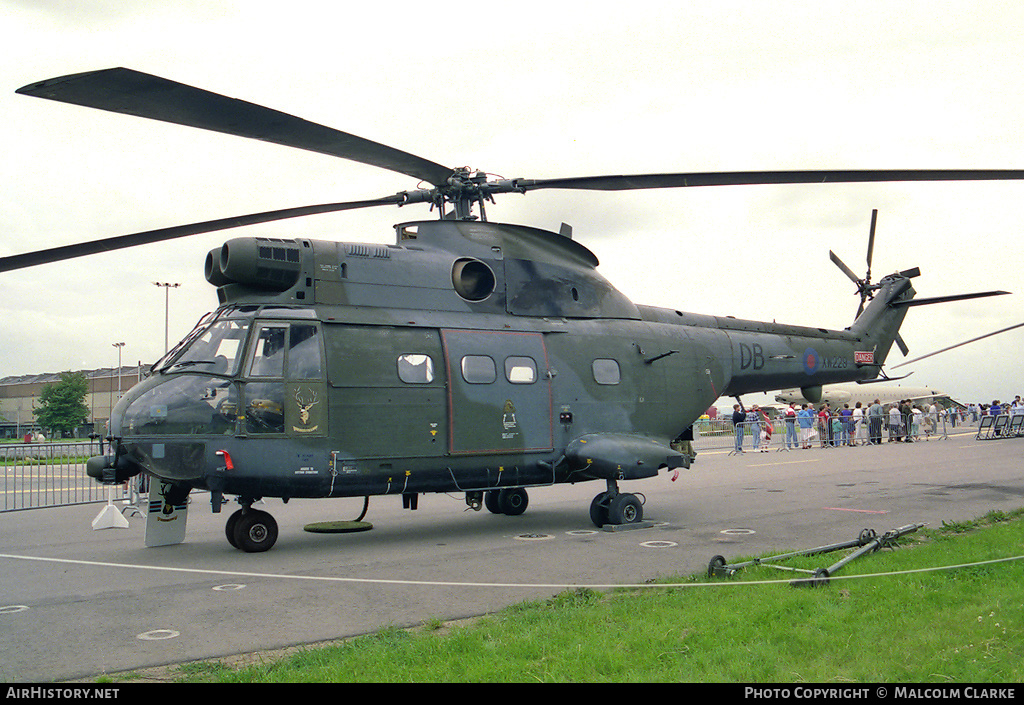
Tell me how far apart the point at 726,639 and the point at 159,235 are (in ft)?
27.6

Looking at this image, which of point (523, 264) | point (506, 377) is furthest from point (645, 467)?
point (523, 264)

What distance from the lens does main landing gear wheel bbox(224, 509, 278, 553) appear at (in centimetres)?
1051

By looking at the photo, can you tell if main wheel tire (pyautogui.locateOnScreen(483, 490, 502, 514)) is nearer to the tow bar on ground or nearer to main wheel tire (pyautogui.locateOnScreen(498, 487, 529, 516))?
main wheel tire (pyautogui.locateOnScreen(498, 487, 529, 516))

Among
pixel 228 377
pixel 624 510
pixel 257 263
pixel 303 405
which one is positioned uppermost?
pixel 257 263

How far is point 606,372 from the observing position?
13.1 metres

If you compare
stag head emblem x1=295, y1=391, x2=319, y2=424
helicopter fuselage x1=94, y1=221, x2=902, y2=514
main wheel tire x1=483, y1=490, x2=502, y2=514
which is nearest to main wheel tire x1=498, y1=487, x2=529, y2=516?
main wheel tire x1=483, y1=490, x2=502, y2=514

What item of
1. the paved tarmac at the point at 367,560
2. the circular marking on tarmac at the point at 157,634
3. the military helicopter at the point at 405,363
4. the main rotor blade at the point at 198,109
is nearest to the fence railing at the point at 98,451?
the paved tarmac at the point at 367,560

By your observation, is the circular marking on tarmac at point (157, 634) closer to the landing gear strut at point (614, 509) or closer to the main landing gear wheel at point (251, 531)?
the main landing gear wheel at point (251, 531)

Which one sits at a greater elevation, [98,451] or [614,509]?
[98,451]

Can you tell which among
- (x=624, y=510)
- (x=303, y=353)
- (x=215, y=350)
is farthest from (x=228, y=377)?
(x=624, y=510)

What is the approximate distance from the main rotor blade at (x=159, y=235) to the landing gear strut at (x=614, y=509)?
574 centimetres

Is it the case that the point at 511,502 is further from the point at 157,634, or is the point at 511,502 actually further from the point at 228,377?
the point at 157,634

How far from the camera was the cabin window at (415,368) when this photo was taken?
439 inches
